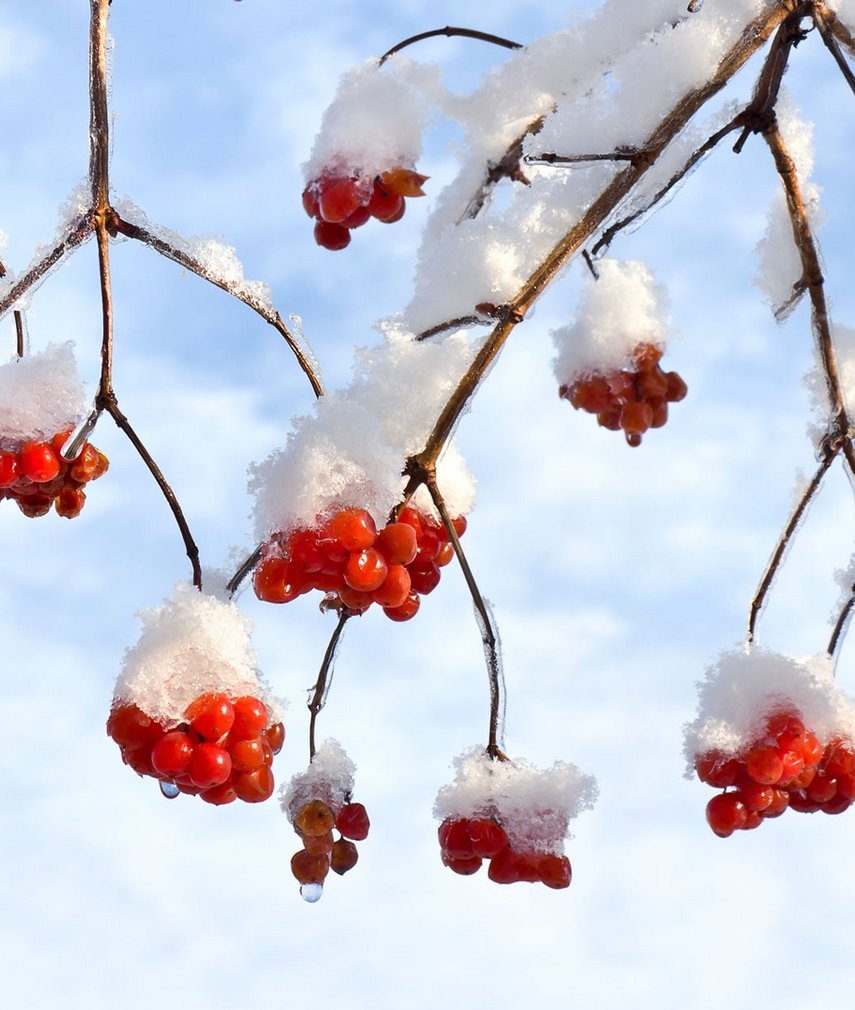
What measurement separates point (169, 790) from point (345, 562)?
322 mm

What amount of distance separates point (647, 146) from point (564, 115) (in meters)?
0.28

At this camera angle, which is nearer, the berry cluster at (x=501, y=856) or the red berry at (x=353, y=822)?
the berry cluster at (x=501, y=856)

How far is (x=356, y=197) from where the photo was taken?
4.91ft

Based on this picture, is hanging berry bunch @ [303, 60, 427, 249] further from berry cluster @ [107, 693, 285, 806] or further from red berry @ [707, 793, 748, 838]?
red berry @ [707, 793, 748, 838]

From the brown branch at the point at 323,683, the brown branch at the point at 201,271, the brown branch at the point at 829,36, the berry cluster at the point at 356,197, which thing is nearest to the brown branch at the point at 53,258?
the brown branch at the point at 201,271

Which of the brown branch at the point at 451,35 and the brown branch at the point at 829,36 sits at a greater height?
the brown branch at the point at 451,35

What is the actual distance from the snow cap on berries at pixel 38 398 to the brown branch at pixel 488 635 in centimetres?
62

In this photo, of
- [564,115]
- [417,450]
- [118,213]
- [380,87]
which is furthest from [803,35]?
[118,213]

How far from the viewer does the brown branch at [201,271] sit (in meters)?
1.38

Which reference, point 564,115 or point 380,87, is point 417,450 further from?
point 380,87

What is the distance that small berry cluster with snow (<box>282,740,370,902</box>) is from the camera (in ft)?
4.57

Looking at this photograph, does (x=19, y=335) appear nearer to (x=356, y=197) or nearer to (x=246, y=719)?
(x=356, y=197)

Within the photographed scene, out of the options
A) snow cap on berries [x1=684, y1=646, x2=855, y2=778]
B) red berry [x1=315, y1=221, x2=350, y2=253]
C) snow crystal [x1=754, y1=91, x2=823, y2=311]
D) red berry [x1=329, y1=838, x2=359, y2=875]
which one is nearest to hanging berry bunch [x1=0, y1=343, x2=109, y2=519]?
red berry [x1=315, y1=221, x2=350, y2=253]

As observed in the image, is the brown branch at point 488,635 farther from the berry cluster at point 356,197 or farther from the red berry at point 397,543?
the berry cluster at point 356,197
